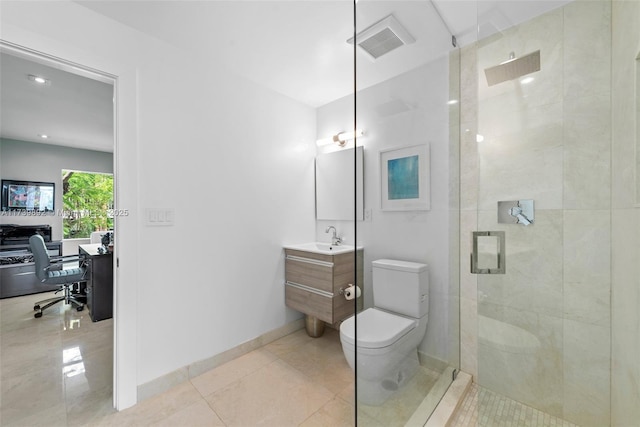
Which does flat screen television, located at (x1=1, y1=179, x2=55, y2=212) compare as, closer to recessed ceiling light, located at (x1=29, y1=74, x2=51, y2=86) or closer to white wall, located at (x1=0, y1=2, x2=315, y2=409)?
recessed ceiling light, located at (x1=29, y1=74, x2=51, y2=86)

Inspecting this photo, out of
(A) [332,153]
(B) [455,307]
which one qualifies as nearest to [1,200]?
(A) [332,153]

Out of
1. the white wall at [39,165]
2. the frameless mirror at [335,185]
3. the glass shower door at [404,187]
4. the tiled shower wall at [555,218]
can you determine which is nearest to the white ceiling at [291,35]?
the glass shower door at [404,187]

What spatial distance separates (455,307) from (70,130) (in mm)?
4808

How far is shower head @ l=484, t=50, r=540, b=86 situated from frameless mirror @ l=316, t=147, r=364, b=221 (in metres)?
1.17

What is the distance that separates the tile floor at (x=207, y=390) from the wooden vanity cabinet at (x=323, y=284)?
1.22ft

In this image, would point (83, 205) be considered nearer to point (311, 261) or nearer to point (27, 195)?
point (27, 195)

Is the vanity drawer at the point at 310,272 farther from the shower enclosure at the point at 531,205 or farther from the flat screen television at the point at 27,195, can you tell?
the flat screen television at the point at 27,195

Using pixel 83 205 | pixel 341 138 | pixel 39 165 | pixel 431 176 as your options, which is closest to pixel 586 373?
pixel 431 176

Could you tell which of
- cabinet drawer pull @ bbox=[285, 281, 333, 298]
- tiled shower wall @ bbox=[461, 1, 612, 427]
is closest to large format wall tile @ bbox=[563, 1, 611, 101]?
tiled shower wall @ bbox=[461, 1, 612, 427]

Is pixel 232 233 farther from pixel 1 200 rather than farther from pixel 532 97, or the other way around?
pixel 1 200

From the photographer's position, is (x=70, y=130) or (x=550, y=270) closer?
(x=550, y=270)

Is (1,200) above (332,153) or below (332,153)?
below

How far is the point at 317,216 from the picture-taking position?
2846 millimetres

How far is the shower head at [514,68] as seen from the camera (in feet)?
4.31
